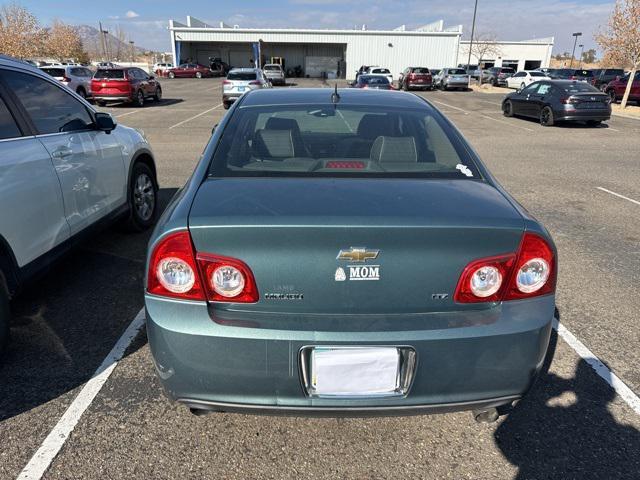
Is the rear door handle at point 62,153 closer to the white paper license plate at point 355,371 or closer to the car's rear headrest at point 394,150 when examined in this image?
the car's rear headrest at point 394,150

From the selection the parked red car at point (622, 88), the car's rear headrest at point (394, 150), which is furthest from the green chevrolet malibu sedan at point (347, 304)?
the parked red car at point (622, 88)

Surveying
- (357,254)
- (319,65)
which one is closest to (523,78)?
(319,65)

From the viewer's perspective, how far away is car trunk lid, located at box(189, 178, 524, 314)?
1784mm

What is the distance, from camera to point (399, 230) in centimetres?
180

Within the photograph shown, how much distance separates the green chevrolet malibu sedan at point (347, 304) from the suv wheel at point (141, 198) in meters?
3.12

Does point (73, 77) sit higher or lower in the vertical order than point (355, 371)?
higher

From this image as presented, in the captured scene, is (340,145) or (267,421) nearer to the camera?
(267,421)

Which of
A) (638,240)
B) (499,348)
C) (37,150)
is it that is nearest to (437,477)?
(499,348)

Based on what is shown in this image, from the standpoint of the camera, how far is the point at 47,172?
319 centimetres

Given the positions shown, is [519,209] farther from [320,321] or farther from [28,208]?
[28,208]

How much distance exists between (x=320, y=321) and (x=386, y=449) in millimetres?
875

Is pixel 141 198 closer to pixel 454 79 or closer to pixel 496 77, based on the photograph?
pixel 454 79

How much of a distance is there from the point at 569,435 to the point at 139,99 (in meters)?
21.8

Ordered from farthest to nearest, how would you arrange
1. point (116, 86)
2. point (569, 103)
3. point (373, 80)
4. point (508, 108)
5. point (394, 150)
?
1. point (373, 80)
2. point (116, 86)
3. point (508, 108)
4. point (569, 103)
5. point (394, 150)
